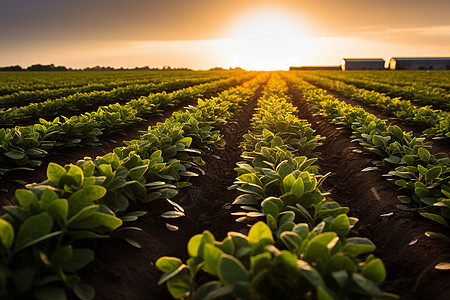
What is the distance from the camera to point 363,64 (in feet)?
282

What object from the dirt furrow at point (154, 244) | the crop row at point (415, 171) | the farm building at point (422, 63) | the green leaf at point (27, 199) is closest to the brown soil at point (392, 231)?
the crop row at point (415, 171)

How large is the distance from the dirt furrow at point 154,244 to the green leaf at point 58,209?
16.1 inches

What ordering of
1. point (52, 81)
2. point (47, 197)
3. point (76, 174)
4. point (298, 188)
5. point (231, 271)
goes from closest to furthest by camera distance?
point (231, 271), point (47, 197), point (76, 174), point (298, 188), point (52, 81)

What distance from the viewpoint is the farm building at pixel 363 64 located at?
84.4m

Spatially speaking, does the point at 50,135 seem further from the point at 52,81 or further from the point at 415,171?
the point at 52,81

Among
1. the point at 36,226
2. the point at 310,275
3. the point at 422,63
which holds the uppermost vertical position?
the point at 422,63

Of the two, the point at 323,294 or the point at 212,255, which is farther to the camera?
the point at 212,255

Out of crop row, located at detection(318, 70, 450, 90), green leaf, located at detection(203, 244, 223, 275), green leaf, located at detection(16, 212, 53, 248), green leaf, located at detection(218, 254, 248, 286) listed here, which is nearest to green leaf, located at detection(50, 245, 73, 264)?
green leaf, located at detection(16, 212, 53, 248)

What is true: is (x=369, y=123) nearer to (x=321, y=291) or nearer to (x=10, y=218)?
(x=321, y=291)

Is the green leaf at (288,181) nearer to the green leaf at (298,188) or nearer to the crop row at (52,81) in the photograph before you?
the green leaf at (298,188)

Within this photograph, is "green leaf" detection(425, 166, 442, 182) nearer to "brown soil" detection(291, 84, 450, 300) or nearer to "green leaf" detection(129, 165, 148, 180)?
"brown soil" detection(291, 84, 450, 300)

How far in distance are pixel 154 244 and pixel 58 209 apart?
2.85 ft

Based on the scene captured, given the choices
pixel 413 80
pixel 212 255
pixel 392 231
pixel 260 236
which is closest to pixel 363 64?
pixel 413 80

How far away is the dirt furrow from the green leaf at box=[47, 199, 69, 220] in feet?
1.35
